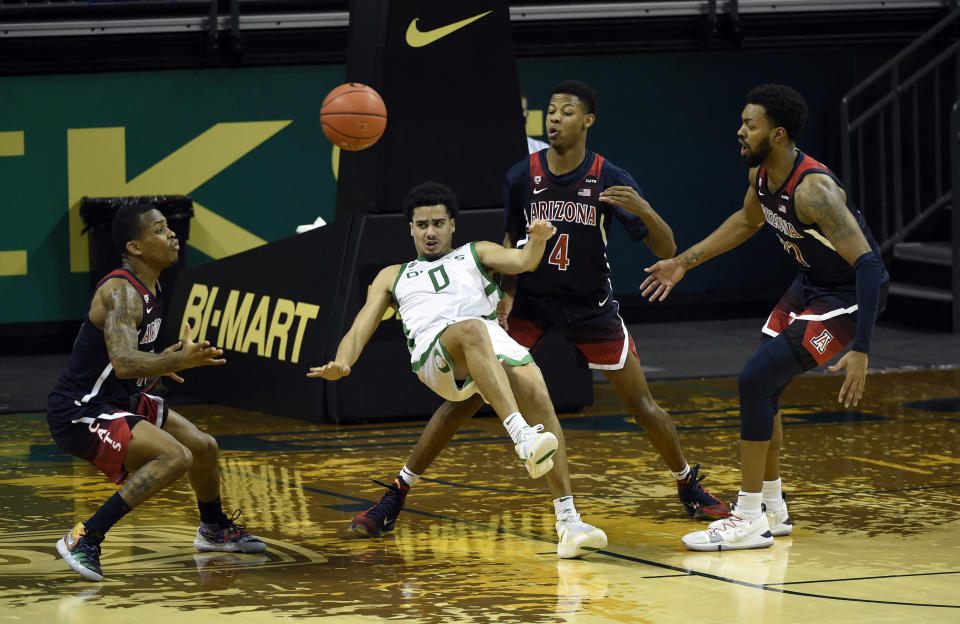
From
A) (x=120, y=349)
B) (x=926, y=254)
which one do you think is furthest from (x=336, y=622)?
(x=926, y=254)

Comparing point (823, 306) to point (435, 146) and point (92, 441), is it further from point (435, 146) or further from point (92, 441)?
point (435, 146)

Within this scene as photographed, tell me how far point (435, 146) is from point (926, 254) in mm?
7424

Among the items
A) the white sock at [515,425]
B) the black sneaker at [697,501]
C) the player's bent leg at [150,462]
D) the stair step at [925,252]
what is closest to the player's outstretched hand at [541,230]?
the white sock at [515,425]

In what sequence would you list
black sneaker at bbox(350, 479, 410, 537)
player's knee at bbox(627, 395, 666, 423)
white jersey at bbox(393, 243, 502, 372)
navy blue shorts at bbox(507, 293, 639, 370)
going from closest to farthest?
1. white jersey at bbox(393, 243, 502, 372)
2. black sneaker at bbox(350, 479, 410, 537)
3. player's knee at bbox(627, 395, 666, 423)
4. navy blue shorts at bbox(507, 293, 639, 370)

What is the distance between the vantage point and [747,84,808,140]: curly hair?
747 centimetres

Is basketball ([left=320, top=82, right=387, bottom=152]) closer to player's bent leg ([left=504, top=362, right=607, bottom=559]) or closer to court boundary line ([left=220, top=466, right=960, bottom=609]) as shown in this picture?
court boundary line ([left=220, top=466, right=960, bottom=609])

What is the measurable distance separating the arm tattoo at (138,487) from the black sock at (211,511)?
1.59 feet

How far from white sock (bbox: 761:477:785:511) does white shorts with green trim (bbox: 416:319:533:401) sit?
133 cm

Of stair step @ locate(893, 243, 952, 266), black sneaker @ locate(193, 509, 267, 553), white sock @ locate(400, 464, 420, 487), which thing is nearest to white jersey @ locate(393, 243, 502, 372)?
white sock @ locate(400, 464, 420, 487)

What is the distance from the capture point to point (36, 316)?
16109 millimetres

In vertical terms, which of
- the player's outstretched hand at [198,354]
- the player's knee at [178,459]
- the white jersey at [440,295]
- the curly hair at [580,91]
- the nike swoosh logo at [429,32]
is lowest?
the player's knee at [178,459]

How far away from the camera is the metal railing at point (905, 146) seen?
17234mm

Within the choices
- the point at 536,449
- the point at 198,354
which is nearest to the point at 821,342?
the point at 536,449

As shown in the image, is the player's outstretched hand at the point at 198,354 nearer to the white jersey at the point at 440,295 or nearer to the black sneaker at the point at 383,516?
the white jersey at the point at 440,295
